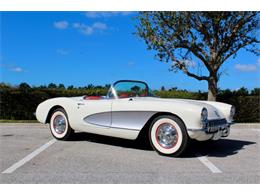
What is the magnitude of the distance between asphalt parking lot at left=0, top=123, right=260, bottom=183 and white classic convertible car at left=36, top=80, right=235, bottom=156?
33cm

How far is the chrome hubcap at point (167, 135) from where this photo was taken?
17.3 ft

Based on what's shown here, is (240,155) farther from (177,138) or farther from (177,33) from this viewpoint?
(177,33)

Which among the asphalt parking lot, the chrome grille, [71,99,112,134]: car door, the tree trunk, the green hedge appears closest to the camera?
the asphalt parking lot

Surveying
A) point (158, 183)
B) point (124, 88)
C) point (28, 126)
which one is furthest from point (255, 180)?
point (28, 126)

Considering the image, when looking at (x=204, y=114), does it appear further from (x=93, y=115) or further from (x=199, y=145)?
(x=93, y=115)

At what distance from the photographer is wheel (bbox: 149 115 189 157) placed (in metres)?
5.17

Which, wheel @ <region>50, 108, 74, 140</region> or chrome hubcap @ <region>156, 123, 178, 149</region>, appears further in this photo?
wheel @ <region>50, 108, 74, 140</region>

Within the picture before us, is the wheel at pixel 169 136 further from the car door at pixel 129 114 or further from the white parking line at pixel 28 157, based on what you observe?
the white parking line at pixel 28 157

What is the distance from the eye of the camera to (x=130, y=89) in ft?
21.5

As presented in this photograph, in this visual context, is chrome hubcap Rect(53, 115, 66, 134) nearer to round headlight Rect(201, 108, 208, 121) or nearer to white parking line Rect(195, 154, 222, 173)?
white parking line Rect(195, 154, 222, 173)

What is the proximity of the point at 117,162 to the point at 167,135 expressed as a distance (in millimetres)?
985

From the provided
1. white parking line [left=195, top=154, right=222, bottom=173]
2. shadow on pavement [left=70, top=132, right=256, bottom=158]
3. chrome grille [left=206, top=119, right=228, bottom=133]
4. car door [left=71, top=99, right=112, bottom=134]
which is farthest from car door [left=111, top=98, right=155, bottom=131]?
white parking line [left=195, top=154, right=222, bottom=173]

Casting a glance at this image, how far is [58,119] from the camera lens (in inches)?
273
